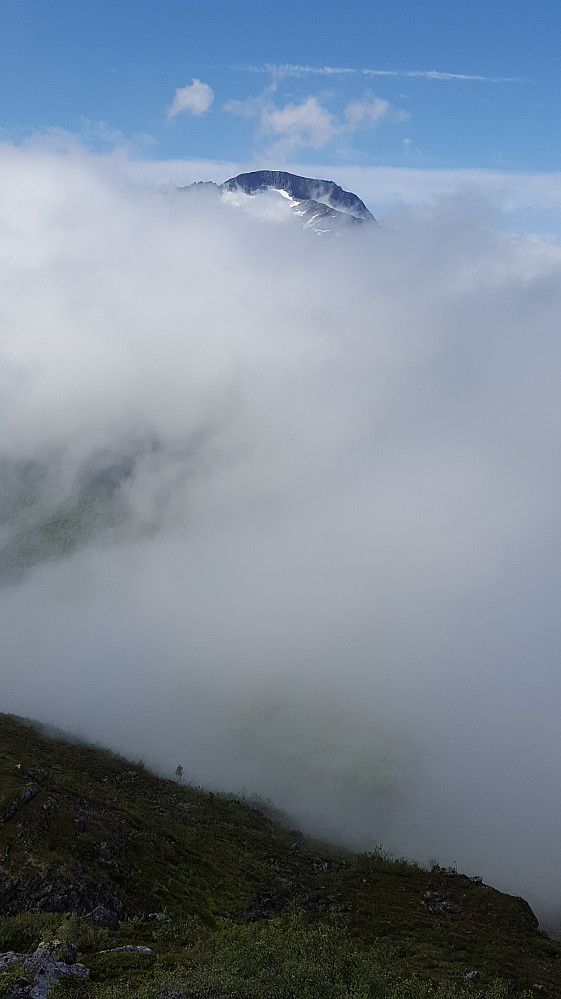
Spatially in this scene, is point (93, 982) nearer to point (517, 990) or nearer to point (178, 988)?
point (178, 988)

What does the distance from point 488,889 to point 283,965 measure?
331 feet

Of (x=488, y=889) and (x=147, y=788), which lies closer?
(x=488, y=889)

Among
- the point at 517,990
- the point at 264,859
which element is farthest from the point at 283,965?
the point at 264,859

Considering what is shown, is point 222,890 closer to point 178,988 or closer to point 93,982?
point 93,982

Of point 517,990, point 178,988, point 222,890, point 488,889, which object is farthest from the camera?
point 488,889

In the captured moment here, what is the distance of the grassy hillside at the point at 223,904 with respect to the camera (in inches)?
1922

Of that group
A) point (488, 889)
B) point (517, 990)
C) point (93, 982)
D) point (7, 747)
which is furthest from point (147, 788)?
point (93, 982)

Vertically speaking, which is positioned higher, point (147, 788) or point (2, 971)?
point (147, 788)

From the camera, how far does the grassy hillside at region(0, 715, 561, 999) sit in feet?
160

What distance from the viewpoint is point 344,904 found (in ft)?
349

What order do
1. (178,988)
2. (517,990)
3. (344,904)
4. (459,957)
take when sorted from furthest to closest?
(344,904) → (459,957) → (517,990) → (178,988)

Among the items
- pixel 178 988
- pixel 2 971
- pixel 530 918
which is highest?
pixel 530 918

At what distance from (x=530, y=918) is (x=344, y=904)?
131 ft

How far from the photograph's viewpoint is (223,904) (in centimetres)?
→ 9294
